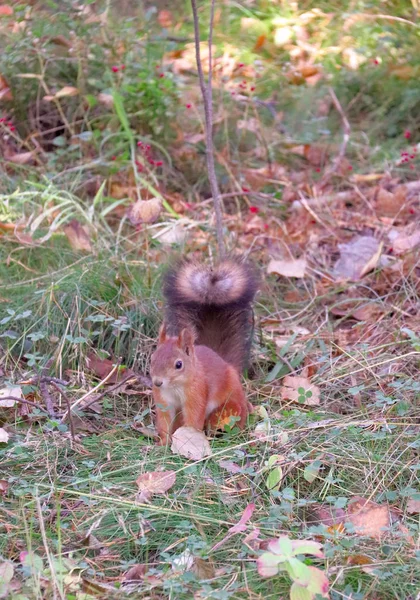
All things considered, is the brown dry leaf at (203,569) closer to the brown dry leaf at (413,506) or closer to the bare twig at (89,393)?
the brown dry leaf at (413,506)

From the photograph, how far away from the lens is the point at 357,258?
4172 millimetres

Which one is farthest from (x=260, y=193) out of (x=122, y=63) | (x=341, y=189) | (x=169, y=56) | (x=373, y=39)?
(x=373, y=39)

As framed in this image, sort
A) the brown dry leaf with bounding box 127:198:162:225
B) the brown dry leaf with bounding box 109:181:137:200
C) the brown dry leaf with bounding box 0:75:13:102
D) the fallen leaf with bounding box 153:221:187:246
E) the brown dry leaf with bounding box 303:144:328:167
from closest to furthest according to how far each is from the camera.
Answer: the brown dry leaf with bounding box 127:198:162:225 → the fallen leaf with bounding box 153:221:187:246 → the brown dry leaf with bounding box 109:181:137:200 → the brown dry leaf with bounding box 0:75:13:102 → the brown dry leaf with bounding box 303:144:328:167

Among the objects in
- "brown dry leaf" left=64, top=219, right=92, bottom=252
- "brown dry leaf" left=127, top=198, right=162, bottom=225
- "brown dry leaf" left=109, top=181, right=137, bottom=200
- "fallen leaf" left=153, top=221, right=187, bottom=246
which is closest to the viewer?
"brown dry leaf" left=127, top=198, right=162, bottom=225

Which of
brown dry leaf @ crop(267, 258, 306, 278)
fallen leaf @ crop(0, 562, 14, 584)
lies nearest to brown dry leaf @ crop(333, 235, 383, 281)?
brown dry leaf @ crop(267, 258, 306, 278)

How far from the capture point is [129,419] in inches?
124

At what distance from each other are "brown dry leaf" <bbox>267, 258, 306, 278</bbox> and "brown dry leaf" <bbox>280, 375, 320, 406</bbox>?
0.67 metres

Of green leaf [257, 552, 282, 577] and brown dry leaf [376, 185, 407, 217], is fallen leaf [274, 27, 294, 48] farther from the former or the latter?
green leaf [257, 552, 282, 577]

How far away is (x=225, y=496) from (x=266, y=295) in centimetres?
146

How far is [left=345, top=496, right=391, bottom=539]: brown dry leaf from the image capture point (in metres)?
2.35

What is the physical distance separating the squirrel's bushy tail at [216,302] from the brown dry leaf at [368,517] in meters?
0.92

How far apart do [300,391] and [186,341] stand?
1.47 feet

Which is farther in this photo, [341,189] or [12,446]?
[341,189]

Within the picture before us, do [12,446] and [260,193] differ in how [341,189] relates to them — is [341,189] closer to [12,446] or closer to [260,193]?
[260,193]
